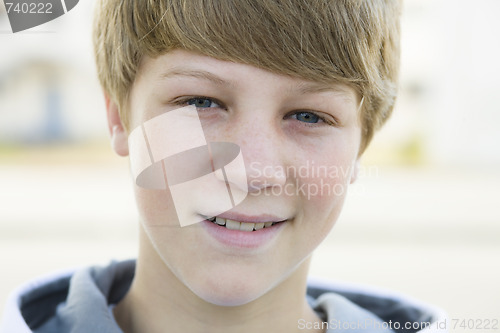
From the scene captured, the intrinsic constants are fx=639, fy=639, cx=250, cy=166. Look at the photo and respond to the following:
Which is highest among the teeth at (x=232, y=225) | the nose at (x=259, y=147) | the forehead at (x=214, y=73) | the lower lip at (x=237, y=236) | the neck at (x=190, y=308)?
the forehead at (x=214, y=73)

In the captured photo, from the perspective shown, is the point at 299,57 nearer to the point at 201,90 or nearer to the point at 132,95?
the point at 201,90

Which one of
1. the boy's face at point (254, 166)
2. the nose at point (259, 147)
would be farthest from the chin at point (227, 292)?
the nose at point (259, 147)

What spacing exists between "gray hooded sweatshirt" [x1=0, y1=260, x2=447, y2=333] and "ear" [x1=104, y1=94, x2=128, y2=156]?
0.22m

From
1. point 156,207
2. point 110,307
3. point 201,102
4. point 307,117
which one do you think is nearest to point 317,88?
point 307,117

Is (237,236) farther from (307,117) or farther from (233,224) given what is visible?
(307,117)

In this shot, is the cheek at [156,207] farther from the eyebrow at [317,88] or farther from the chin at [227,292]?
the eyebrow at [317,88]

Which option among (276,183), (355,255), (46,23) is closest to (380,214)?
(355,255)

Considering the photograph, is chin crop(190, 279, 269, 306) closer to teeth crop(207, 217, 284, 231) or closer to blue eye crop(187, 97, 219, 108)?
teeth crop(207, 217, 284, 231)

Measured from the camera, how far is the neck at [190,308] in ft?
3.13

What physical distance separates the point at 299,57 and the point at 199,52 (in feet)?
0.43

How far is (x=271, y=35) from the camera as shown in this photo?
840mm

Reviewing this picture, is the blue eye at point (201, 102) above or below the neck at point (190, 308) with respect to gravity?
above

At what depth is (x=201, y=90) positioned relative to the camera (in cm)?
84

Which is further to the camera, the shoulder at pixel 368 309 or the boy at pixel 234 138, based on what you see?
the shoulder at pixel 368 309
